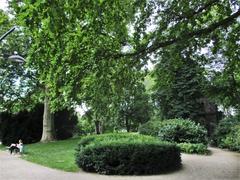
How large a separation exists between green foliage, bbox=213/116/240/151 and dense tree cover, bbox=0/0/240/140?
10.8 metres

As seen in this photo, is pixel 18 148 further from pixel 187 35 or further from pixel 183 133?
pixel 187 35

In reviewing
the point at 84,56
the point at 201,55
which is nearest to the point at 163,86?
the point at 201,55

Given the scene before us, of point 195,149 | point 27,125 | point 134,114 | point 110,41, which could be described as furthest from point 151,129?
point 134,114

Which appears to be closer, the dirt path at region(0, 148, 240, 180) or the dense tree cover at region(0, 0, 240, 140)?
the dense tree cover at region(0, 0, 240, 140)

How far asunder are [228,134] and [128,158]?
12443 mm

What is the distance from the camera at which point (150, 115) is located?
148ft

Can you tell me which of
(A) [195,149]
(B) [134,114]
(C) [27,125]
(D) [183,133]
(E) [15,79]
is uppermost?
(E) [15,79]

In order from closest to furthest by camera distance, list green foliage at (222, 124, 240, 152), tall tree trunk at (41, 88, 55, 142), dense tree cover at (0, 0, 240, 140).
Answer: dense tree cover at (0, 0, 240, 140), green foliage at (222, 124, 240, 152), tall tree trunk at (41, 88, 55, 142)

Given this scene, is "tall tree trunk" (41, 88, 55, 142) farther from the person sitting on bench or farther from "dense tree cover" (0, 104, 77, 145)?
the person sitting on bench

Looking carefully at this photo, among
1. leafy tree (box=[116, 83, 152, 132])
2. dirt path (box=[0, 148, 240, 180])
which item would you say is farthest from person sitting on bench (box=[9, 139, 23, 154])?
leafy tree (box=[116, 83, 152, 132])

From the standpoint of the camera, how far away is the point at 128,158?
50.7 feet

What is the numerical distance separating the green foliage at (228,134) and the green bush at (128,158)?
892 centimetres

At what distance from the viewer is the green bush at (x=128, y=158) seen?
15.4 meters

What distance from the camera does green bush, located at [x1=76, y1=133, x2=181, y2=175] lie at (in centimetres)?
1537
